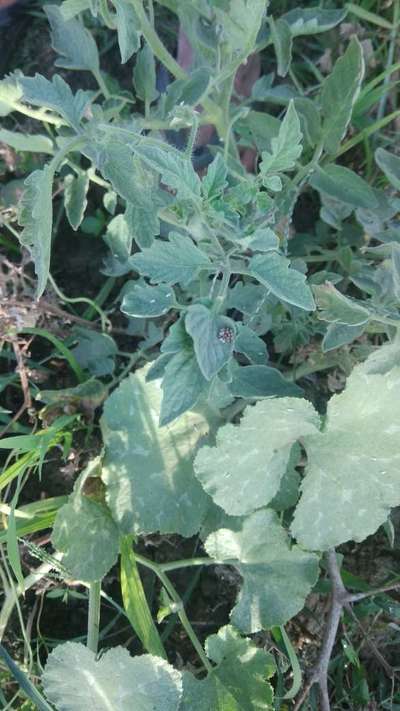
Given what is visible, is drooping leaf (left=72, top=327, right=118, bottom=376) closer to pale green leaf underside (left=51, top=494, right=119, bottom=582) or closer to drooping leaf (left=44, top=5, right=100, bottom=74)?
pale green leaf underside (left=51, top=494, right=119, bottom=582)

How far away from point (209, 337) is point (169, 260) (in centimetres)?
12

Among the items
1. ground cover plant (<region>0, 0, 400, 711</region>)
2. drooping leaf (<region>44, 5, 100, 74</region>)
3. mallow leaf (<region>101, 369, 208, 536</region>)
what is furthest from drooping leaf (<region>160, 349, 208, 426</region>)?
drooping leaf (<region>44, 5, 100, 74</region>)

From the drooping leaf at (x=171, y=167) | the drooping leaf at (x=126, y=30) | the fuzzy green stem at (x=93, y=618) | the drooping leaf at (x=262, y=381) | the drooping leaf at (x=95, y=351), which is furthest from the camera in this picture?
the drooping leaf at (x=95, y=351)

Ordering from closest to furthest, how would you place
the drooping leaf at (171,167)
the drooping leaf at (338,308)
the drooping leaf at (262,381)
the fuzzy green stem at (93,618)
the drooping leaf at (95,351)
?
1. the drooping leaf at (171,167)
2. the drooping leaf at (338,308)
3. the drooping leaf at (262,381)
4. the fuzzy green stem at (93,618)
5. the drooping leaf at (95,351)

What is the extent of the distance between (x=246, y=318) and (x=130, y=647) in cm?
76

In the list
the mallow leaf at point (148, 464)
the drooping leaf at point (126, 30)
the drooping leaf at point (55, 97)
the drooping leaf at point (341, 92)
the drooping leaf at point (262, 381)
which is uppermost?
the drooping leaf at point (126, 30)

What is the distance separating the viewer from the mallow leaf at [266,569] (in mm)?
1323

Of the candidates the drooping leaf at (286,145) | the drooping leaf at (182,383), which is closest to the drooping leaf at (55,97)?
the drooping leaf at (286,145)

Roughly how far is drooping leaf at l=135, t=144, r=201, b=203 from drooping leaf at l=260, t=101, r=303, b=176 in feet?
0.47

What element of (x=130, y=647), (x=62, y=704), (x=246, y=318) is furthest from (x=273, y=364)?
(x=62, y=704)

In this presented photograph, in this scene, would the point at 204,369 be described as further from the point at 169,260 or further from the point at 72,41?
the point at 72,41

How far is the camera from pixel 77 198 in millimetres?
1392

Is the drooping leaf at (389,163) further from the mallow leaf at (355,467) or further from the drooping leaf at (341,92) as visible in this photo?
the mallow leaf at (355,467)

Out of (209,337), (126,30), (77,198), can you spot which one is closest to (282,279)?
(209,337)
